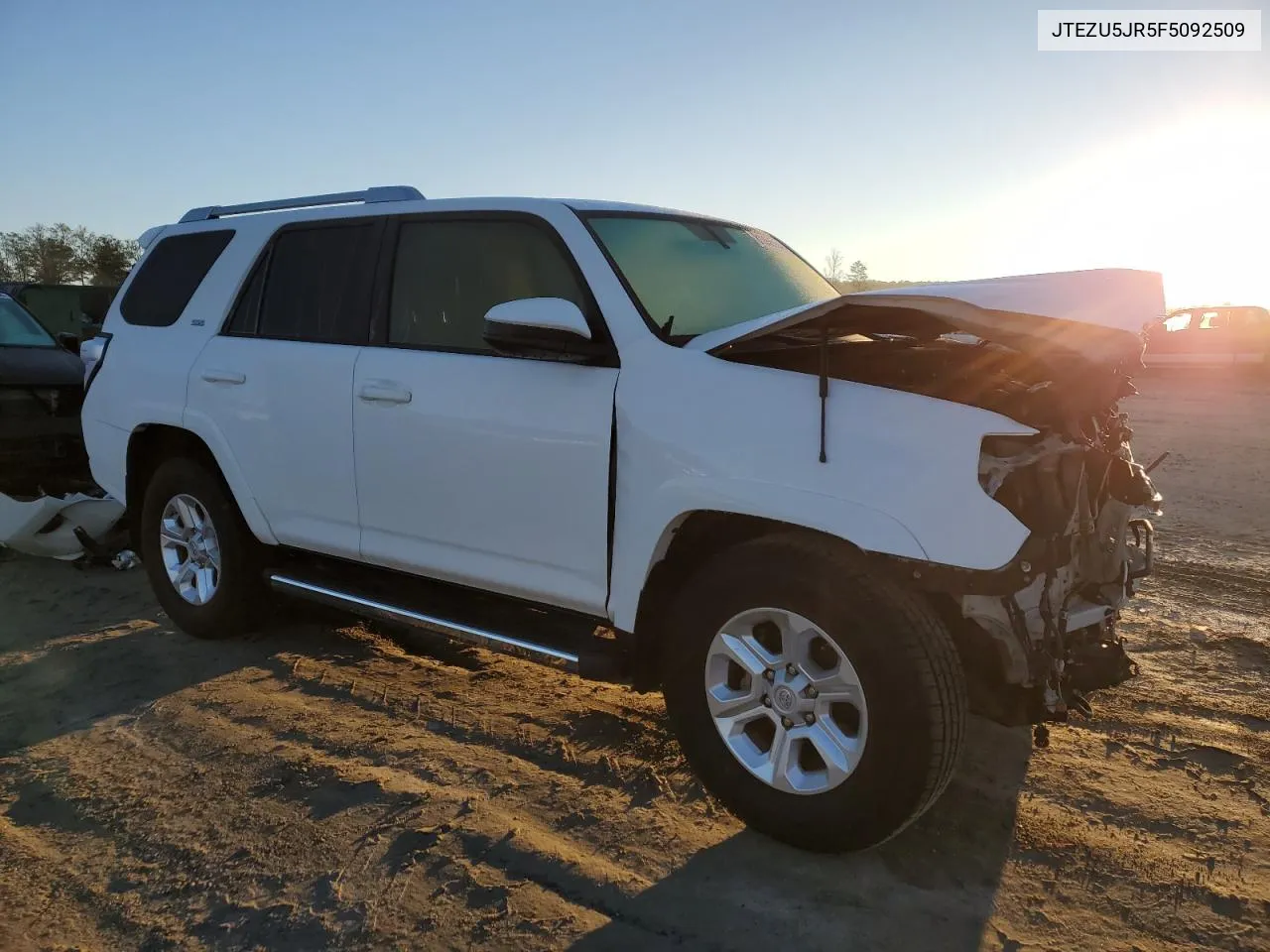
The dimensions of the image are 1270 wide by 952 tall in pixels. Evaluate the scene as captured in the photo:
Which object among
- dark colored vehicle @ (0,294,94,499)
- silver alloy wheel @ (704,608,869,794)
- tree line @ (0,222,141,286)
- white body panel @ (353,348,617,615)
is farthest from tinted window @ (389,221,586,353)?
tree line @ (0,222,141,286)

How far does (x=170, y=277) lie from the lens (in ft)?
16.1

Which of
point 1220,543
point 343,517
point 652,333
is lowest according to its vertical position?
point 1220,543

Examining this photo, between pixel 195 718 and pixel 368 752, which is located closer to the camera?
pixel 368 752

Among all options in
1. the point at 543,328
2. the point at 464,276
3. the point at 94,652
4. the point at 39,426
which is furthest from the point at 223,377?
the point at 39,426

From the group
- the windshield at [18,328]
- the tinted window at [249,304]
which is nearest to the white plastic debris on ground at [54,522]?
the windshield at [18,328]

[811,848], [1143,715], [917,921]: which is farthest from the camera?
[1143,715]

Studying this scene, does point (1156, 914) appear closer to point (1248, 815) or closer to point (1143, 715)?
point (1248, 815)

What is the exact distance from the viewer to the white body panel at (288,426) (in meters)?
3.97

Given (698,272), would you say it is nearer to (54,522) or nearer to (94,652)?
(94,652)

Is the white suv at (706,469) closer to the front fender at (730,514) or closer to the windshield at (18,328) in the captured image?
the front fender at (730,514)

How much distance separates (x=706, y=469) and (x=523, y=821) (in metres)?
1.29

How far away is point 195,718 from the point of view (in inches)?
151

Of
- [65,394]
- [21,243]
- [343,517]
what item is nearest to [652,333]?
[343,517]

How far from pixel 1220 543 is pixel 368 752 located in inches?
231
